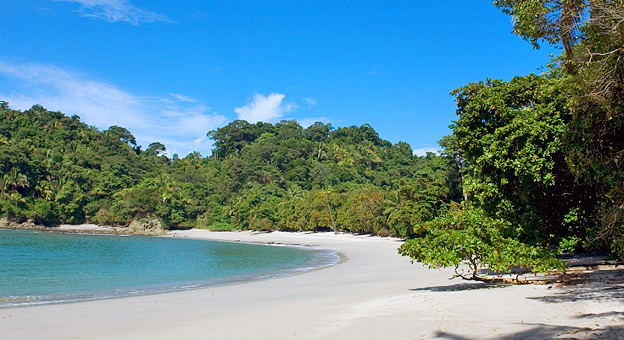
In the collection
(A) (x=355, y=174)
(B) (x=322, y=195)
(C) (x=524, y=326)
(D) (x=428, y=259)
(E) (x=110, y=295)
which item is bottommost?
(E) (x=110, y=295)

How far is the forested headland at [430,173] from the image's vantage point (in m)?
7.85

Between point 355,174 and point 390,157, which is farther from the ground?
point 390,157

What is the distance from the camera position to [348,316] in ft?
28.2

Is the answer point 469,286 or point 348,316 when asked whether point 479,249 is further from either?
point 348,316

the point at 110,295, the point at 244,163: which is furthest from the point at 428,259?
the point at 244,163

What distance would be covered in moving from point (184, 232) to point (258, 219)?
58.8 feet

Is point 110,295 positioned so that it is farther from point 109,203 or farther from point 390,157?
point 390,157

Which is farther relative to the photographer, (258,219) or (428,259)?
(258,219)

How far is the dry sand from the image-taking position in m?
6.59

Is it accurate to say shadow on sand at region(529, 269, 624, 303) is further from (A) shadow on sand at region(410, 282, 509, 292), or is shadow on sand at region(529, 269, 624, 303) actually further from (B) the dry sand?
(A) shadow on sand at region(410, 282, 509, 292)

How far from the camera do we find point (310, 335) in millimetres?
7133

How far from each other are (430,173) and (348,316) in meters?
36.3

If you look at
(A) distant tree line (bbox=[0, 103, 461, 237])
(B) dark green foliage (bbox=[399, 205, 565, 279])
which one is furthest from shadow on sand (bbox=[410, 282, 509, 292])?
(A) distant tree line (bbox=[0, 103, 461, 237])

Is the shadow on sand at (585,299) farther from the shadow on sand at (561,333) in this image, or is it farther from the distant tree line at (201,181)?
the distant tree line at (201,181)
